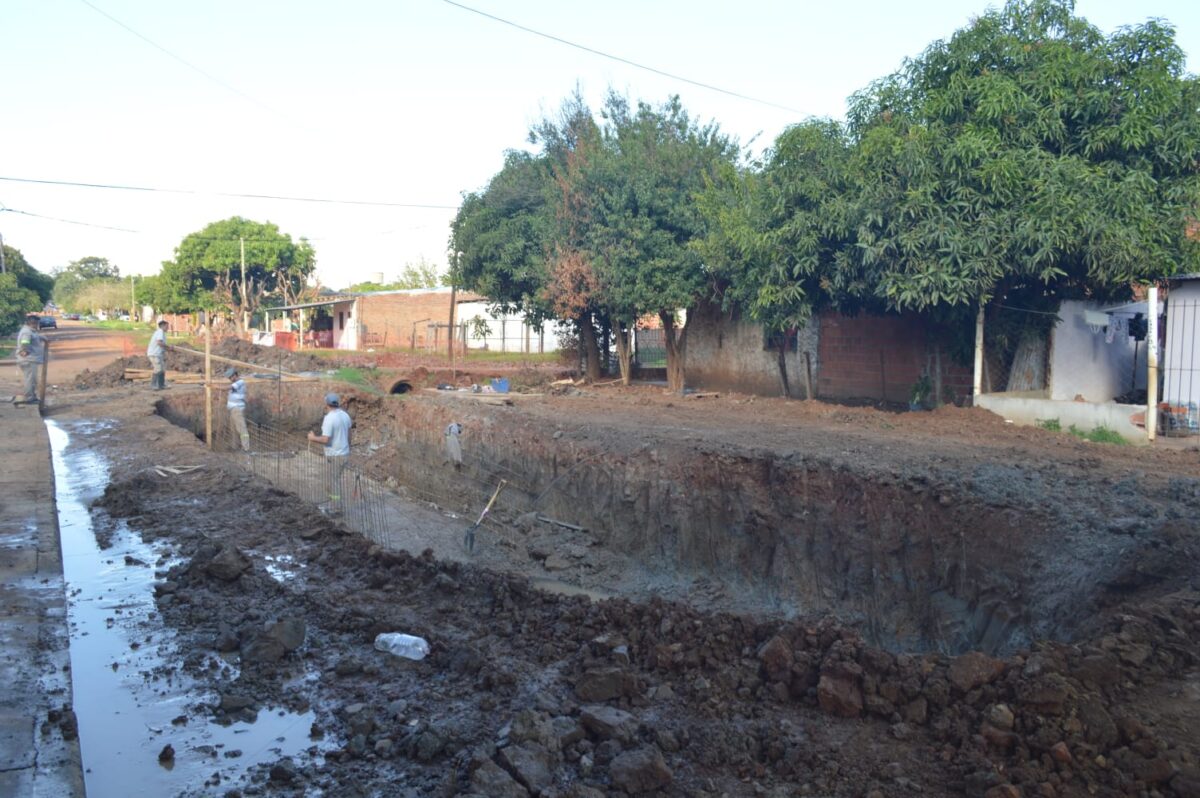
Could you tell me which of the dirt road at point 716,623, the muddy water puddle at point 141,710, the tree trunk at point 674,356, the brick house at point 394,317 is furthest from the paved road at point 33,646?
the brick house at point 394,317

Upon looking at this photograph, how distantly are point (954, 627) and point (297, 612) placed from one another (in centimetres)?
574

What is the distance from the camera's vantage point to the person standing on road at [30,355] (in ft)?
59.1

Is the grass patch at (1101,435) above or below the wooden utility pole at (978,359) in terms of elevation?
below

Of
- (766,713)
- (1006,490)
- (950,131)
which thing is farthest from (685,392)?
(766,713)

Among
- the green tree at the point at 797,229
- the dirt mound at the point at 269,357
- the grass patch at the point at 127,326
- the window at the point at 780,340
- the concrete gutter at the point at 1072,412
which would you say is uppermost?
the green tree at the point at 797,229

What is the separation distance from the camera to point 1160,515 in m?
8.00

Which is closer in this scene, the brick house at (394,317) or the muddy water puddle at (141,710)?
the muddy water puddle at (141,710)

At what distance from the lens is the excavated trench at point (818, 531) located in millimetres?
7930

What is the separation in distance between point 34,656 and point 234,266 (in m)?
51.6

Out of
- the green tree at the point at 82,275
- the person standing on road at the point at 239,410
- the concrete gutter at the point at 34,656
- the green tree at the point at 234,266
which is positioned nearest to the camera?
the concrete gutter at the point at 34,656

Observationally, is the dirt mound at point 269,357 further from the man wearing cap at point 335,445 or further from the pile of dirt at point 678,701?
the pile of dirt at point 678,701

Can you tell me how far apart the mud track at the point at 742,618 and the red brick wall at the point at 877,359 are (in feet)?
8.68

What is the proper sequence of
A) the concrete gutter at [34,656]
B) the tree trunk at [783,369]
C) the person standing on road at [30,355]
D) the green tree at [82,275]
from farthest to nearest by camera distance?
the green tree at [82,275], the tree trunk at [783,369], the person standing on road at [30,355], the concrete gutter at [34,656]

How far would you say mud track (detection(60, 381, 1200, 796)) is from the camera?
14.1ft
